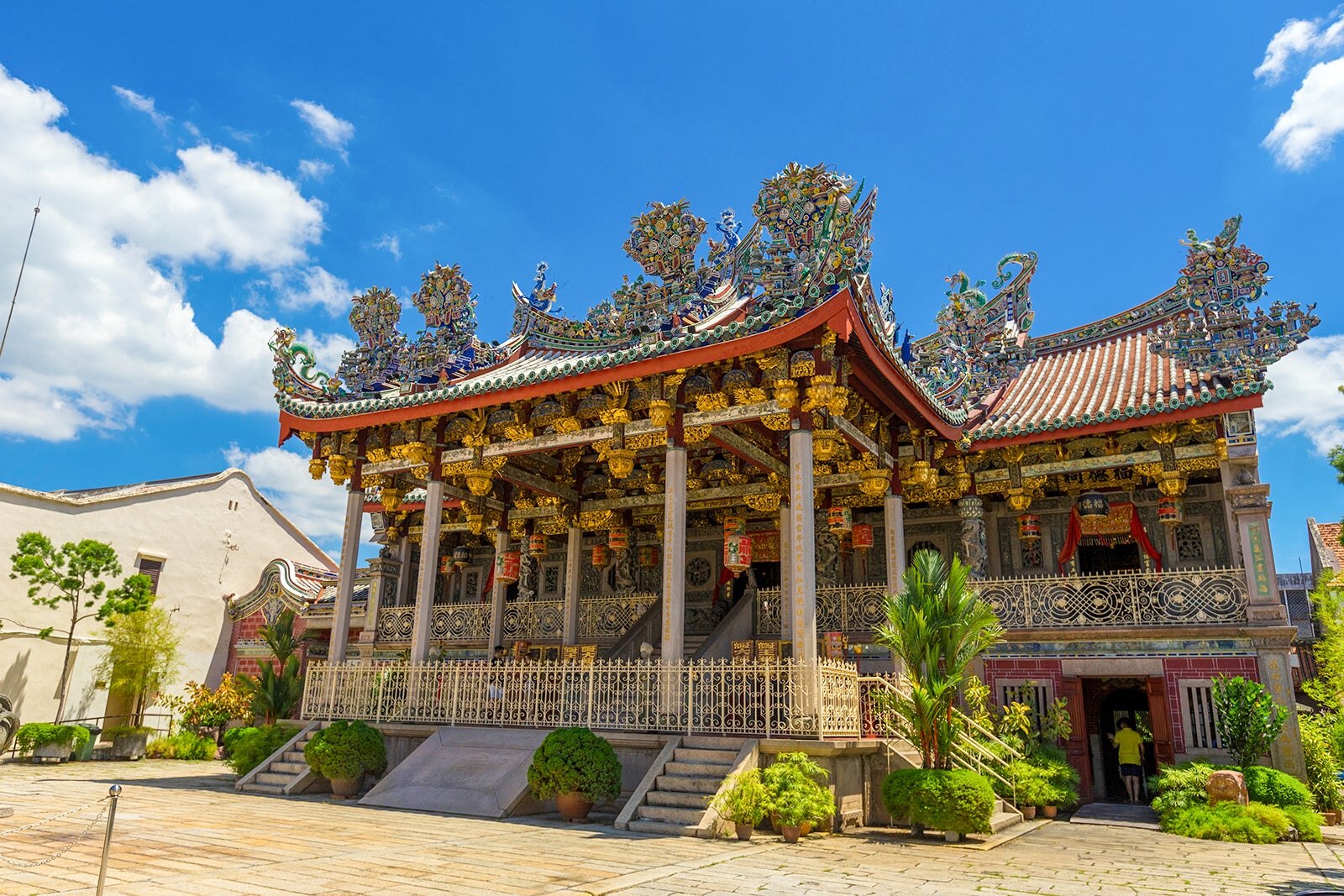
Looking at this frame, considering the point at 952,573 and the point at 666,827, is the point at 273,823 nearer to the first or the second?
the point at 666,827

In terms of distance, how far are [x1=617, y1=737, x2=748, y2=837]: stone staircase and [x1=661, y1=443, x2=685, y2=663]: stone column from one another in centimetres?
134

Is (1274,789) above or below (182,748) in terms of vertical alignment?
above

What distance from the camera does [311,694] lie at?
49.8ft

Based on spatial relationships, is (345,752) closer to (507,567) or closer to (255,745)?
(255,745)

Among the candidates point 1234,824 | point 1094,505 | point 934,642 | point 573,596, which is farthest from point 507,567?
point 1234,824

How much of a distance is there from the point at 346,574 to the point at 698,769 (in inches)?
333

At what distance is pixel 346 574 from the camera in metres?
16.3

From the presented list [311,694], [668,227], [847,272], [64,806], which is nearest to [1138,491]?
[847,272]

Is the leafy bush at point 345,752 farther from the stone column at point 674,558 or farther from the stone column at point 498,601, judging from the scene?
the stone column at point 498,601

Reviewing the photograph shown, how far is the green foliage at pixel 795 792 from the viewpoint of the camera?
9570mm

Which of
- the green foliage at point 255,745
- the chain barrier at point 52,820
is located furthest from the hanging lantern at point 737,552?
the chain barrier at point 52,820

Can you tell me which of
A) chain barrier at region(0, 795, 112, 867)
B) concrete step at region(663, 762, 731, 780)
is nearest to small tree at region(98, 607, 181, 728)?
chain barrier at region(0, 795, 112, 867)

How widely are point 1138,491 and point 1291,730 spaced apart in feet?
16.2

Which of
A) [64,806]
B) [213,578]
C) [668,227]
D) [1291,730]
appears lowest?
[64,806]
